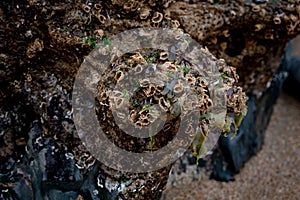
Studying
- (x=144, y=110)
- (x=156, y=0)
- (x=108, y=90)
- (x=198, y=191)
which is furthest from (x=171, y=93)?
(x=198, y=191)

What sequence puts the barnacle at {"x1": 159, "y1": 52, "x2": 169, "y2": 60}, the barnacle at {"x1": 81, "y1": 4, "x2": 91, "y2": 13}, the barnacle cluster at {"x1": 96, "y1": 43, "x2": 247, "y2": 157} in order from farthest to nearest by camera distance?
the barnacle at {"x1": 81, "y1": 4, "x2": 91, "y2": 13} → the barnacle at {"x1": 159, "y1": 52, "x2": 169, "y2": 60} → the barnacle cluster at {"x1": 96, "y1": 43, "x2": 247, "y2": 157}

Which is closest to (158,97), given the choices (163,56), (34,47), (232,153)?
(163,56)

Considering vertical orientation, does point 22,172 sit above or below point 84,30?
below

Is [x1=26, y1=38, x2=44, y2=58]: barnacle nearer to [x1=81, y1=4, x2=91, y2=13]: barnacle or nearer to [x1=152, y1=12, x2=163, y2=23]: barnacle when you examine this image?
[x1=81, y1=4, x2=91, y2=13]: barnacle

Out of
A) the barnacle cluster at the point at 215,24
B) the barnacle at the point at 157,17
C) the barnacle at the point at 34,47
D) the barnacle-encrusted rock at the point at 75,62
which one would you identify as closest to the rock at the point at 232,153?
the barnacle cluster at the point at 215,24

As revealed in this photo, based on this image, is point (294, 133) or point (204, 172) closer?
point (204, 172)

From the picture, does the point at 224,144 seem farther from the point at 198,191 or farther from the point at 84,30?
the point at 84,30

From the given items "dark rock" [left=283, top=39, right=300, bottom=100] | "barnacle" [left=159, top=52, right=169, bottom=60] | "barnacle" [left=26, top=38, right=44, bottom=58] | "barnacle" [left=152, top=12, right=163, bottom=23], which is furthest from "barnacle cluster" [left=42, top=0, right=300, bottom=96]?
"dark rock" [left=283, top=39, right=300, bottom=100]

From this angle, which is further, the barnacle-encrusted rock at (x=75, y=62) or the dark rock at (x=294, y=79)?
the dark rock at (x=294, y=79)

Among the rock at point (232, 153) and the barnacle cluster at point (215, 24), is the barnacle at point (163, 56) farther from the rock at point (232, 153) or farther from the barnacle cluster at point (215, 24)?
Answer: the rock at point (232, 153)
